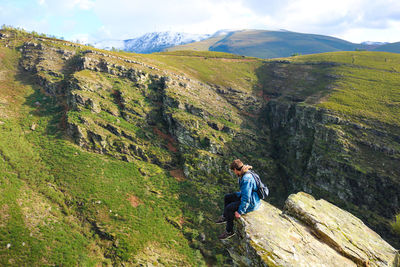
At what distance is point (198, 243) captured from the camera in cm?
3431

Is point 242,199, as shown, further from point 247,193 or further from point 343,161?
point 343,161

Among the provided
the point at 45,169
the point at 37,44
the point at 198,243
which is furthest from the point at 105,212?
the point at 37,44

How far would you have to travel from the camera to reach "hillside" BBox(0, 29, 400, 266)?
30203 mm

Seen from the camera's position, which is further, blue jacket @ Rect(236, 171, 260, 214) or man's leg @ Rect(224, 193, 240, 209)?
man's leg @ Rect(224, 193, 240, 209)

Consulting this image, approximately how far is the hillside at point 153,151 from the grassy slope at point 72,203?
7.5 inches

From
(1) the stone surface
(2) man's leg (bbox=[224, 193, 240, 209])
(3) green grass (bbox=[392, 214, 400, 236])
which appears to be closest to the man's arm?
(2) man's leg (bbox=[224, 193, 240, 209])

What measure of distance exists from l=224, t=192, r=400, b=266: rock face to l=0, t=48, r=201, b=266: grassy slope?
89.8 ft

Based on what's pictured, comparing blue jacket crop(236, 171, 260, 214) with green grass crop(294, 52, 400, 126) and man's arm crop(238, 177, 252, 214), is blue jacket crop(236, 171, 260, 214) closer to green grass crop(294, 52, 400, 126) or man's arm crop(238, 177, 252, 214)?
man's arm crop(238, 177, 252, 214)

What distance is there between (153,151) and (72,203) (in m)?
21.4

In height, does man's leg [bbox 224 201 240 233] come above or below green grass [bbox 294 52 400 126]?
below

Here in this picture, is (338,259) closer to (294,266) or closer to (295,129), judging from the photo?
(294,266)

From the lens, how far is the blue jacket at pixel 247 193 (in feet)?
29.6

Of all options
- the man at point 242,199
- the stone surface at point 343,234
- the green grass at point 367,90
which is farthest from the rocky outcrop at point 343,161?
the man at point 242,199

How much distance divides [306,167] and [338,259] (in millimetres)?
51176
